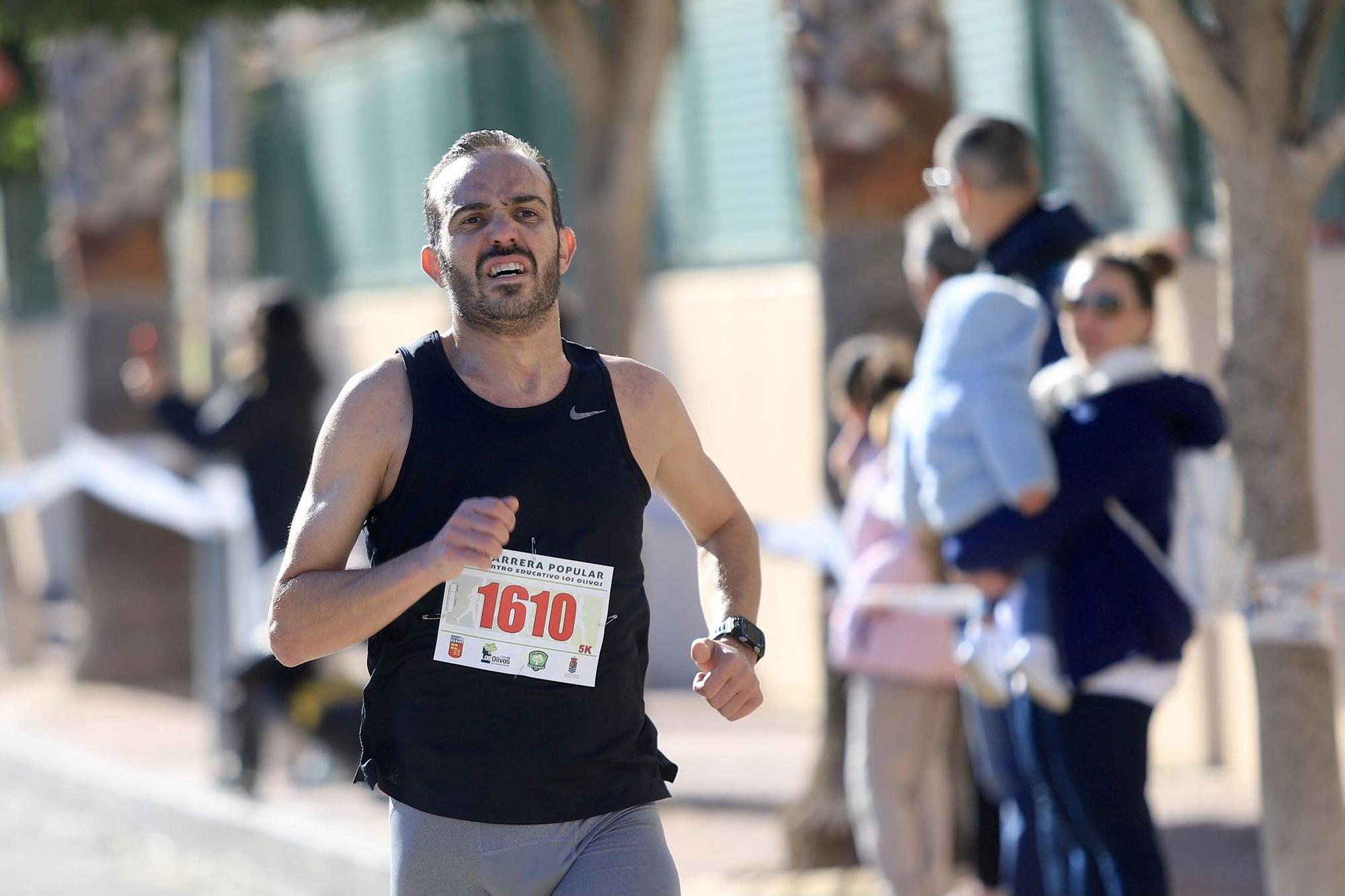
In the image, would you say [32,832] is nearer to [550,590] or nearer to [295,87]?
[550,590]

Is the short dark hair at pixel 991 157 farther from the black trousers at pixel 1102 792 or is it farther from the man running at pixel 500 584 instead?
the man running at pixel 500 584

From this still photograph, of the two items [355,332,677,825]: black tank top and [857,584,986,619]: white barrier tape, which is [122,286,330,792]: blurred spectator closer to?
[857,584,986,619]: white barrier tape

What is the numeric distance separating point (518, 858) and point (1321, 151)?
265cm

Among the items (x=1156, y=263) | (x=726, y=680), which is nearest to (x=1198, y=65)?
(x=1156, y=263)

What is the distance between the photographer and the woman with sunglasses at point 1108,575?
4.77 meters

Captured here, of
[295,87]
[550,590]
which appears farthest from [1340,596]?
[295,87]

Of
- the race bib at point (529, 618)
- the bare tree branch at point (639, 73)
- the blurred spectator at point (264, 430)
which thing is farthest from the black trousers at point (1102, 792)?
the bare tree branch at point (639, 73)

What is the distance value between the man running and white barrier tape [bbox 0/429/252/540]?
6.26 meters

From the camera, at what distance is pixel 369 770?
3529 mm

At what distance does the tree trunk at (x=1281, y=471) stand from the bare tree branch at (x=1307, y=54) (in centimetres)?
14

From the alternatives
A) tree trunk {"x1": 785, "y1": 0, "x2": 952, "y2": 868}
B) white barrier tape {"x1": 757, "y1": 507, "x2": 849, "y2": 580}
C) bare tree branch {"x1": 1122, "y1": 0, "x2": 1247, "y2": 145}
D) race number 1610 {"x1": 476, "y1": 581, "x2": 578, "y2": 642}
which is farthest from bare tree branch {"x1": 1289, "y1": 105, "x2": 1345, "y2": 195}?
race number 1610 {"x1": 476, "y1": 581, "x2": 578, "y2": 642}

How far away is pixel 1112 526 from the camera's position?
4867mm

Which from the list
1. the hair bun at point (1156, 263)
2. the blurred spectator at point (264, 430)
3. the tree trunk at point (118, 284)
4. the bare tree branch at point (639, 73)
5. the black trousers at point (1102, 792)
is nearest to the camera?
the black trousers at point (1102, 792)

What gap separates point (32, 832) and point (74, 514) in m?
4.23
